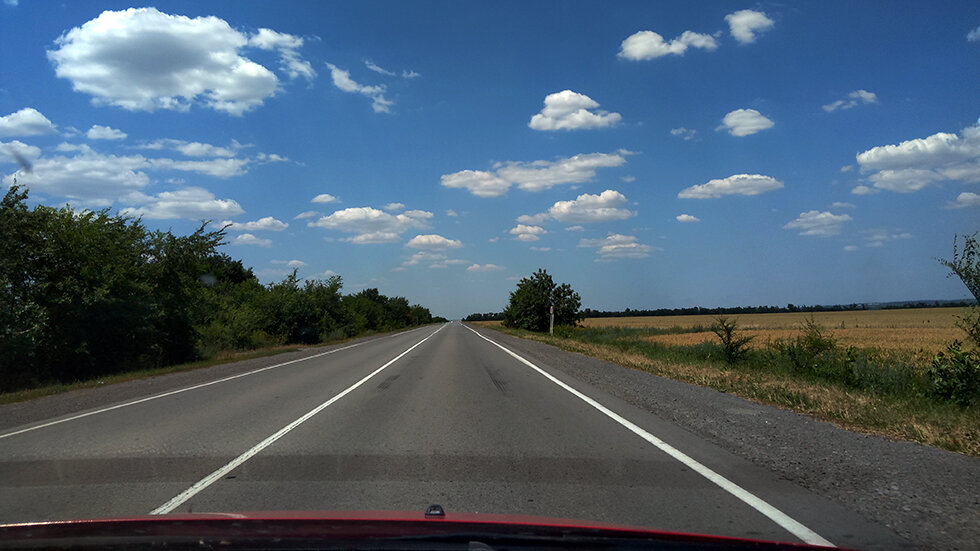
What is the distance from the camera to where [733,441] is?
855 cm

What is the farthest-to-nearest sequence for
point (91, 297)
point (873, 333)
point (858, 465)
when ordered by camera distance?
point (873, 333)
point (91, 297)
point (858, 465)

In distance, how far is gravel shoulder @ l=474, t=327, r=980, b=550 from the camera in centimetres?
522

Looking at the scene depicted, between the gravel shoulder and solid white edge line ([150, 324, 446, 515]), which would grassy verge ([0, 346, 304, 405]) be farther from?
the gravel shoulder

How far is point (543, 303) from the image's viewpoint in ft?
237

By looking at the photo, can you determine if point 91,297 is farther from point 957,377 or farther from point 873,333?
point 873,333

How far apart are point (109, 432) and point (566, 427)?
6820 millimetres

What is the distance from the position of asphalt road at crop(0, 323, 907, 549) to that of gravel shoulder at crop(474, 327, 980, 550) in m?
0.28

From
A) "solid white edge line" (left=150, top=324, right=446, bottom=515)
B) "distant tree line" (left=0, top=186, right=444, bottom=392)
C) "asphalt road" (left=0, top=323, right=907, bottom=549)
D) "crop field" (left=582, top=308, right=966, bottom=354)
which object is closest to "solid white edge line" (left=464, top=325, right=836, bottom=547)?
"asphalt road" (left=0, top=323, right=907, bottom=549)

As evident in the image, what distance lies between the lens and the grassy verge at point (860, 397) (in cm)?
884

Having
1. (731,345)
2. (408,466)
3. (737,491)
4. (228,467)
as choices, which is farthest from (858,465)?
(731,345)

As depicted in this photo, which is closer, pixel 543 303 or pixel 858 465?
pixel 858 465

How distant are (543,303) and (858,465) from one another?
6524cm

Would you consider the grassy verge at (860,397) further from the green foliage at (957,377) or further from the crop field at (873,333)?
the crop field at (873,333)

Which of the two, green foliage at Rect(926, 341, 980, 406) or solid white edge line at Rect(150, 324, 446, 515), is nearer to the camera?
solid white edge line at Rect(150, 324, 446, 515)
